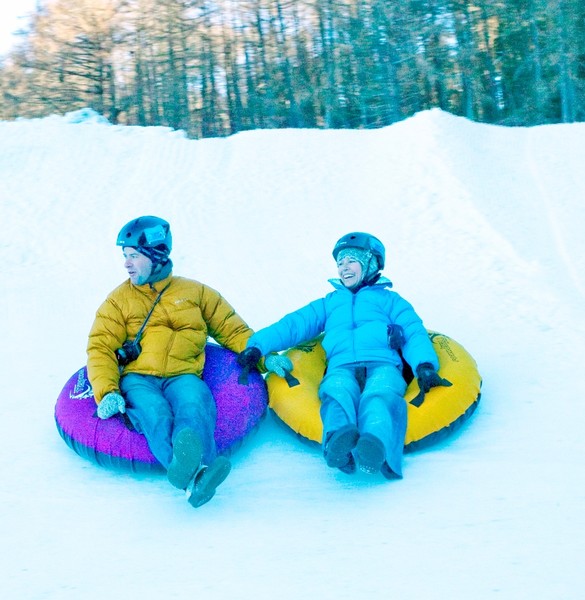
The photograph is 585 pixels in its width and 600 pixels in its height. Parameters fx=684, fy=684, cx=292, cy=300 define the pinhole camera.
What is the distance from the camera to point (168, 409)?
307 centimetres

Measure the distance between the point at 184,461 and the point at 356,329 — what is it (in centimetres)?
127

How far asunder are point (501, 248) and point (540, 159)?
9.04 ft

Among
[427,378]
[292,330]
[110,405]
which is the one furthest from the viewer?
[292,330]

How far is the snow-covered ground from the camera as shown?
2.32 m

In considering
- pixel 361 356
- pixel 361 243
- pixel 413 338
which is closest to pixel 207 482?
pixel 361 356

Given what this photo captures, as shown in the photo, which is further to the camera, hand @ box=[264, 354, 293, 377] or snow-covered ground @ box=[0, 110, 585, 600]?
hand @ box=[264, 354, 293, 377]

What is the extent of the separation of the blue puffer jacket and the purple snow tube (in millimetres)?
230

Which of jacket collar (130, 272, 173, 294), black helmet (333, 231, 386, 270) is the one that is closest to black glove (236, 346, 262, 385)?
jacket collar (130, 272, 173, 294)

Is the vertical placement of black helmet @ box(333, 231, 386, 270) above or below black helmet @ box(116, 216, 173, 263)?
below

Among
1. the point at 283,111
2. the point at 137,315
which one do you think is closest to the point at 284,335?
the point at 137,315

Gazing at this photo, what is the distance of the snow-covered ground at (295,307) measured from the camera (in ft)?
7.62

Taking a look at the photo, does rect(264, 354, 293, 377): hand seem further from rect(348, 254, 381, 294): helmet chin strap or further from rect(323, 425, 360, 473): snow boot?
rect(323, 425, 360, 473): snow boot

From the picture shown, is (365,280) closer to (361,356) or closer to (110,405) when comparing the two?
(361,356)

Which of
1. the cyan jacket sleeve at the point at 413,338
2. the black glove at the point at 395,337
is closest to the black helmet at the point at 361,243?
the cyan jacket sleeve at the point at 413,338
